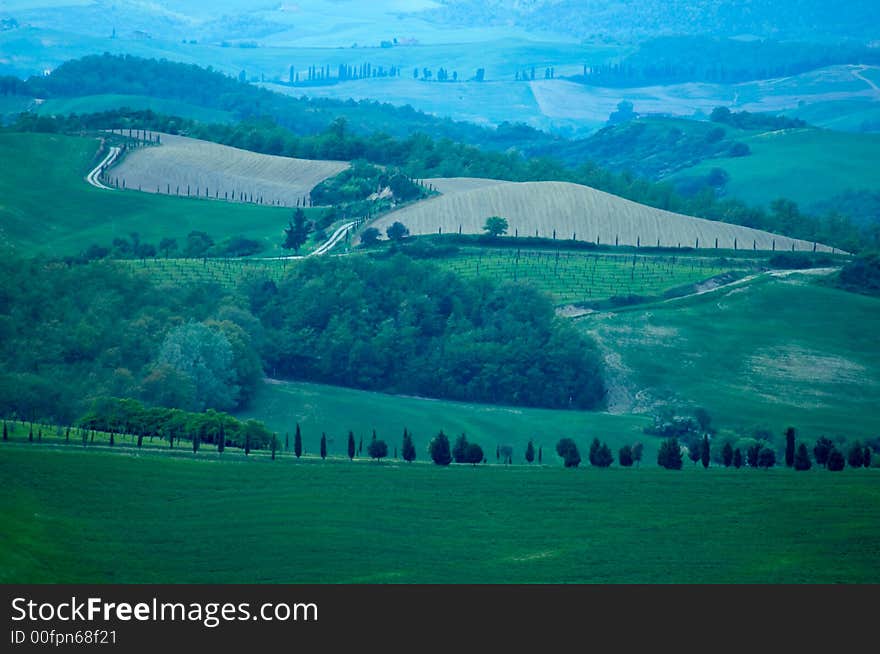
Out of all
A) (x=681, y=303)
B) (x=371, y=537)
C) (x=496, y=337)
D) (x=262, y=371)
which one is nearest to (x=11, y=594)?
(x=371, y=537)

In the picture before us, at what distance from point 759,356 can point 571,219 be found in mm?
37664

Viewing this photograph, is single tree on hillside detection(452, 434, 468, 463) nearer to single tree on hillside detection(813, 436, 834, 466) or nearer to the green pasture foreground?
the green pasture foreground

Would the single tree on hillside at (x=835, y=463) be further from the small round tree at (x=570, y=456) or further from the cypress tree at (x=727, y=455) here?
the small round tree at (x=570, y=456)

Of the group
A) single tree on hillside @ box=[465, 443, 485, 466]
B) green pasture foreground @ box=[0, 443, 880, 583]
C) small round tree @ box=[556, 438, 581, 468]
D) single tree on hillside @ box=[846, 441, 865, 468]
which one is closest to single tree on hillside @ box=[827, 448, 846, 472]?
green pasture foreground @ box=[0, 443, 880, 583]

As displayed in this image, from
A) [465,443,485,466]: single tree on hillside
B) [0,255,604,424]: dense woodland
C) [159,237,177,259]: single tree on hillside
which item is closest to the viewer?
[465,443,485,466]: single tree on hillside

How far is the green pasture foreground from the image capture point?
57.2m

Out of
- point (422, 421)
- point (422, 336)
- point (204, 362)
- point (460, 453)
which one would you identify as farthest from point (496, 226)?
point (460, 453)

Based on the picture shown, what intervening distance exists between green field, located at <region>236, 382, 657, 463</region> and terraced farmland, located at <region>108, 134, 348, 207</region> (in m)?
64.9

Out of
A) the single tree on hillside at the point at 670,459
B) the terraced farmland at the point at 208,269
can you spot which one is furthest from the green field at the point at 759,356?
the terraced farmland at the point at 208,269

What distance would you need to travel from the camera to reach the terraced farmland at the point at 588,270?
425 feet

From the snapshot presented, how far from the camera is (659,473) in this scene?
249 ft

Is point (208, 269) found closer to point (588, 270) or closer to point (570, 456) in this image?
point (588, 270)

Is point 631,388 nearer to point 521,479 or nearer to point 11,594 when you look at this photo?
point 521,479

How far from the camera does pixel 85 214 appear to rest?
6309 inches
